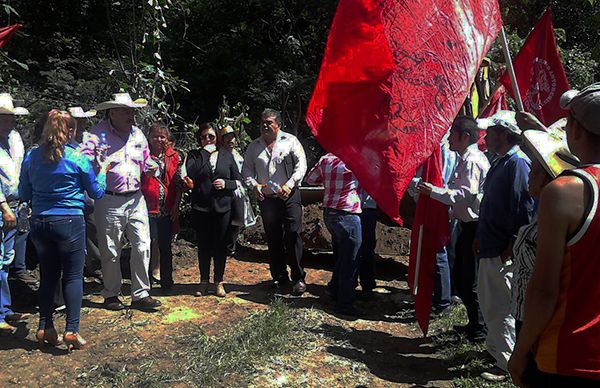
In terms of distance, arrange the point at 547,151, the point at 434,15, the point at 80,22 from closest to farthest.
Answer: the point at 547,151 → the point at 434,15 → the point at 80,22

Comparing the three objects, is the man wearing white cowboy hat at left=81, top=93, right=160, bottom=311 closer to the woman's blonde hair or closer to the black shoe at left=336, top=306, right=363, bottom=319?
the woman's blonde hair

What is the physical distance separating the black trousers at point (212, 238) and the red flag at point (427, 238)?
2.37 m

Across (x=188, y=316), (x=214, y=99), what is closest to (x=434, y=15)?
(x=188, y=316)

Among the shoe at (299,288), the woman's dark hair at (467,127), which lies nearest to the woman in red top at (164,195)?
the shoe at (299,288)

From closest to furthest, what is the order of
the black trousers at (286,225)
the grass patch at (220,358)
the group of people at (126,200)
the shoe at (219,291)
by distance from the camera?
the grass patch at (220,358) → the group of people at (126,200) → the shoe at (219,291) → the black trousers at (286,225)

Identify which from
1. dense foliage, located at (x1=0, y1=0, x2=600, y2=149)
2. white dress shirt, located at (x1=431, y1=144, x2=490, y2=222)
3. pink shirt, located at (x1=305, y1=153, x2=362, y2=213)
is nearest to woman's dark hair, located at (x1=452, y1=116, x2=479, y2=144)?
white dress shirt, located at (x1=431, y1=144, x2=490, y2=222)

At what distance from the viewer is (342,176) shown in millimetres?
6078

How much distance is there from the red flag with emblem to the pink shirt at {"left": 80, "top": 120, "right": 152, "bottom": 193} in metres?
2.44

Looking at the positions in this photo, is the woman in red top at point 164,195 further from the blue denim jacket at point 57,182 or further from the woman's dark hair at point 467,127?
the woman's dark hair at point 467,127

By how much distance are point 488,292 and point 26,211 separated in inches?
173

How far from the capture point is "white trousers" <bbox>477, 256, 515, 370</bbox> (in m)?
4.45

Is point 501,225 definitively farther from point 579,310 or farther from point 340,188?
point 579,310

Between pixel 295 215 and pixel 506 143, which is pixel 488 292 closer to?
pixel 506 143

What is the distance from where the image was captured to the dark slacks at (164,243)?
6.66 metres
